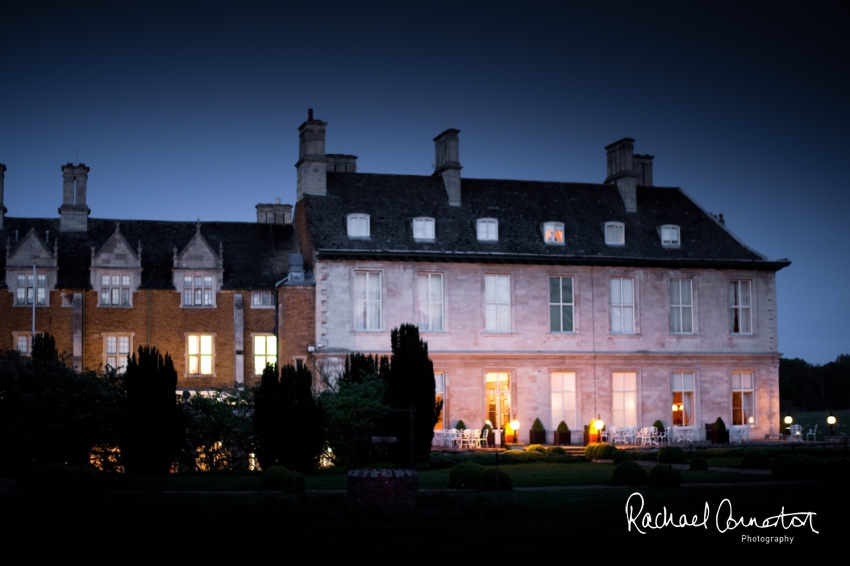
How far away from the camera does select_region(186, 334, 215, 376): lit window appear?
46.7 m

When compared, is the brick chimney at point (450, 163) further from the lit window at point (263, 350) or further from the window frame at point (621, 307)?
the lit window at point (263, 350)

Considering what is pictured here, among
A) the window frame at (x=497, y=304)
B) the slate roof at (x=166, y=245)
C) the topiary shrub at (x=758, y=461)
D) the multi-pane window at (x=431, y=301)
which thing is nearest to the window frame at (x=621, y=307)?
the window frame at (x=497, y=304)

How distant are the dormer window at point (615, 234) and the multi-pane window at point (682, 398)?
6.52 meters

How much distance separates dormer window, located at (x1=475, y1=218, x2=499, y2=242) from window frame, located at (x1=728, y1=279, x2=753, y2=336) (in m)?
11.5

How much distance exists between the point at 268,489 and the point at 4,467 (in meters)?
9.40

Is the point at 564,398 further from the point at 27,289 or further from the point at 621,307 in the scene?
the point at 27,289

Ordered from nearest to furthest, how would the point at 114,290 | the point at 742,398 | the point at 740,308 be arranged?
the point at 114,290 → the point at 742,398 → the point at 740,308

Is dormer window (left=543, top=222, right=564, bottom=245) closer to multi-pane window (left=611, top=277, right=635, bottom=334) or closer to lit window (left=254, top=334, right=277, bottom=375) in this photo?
multi-pane window (left=611, top=277, right=635, bottom=334)

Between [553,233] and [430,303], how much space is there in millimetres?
6630

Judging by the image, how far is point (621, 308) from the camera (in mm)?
49531

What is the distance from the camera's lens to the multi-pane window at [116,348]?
45844mm

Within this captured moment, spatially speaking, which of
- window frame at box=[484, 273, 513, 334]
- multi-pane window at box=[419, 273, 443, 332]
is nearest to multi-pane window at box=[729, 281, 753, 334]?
window frame at box=[484, 273, 513, 334]

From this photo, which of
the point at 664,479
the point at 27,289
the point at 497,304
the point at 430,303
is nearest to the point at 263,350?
the point at 430,303

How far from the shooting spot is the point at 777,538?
59.3 feet
